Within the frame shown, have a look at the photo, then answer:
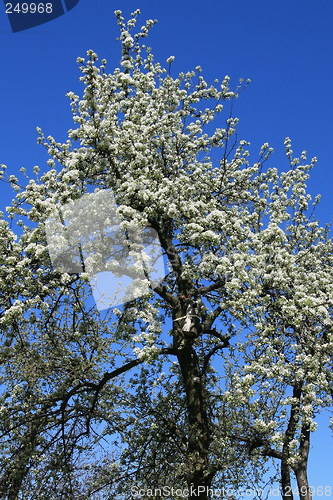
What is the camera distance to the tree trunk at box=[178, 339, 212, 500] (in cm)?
1083

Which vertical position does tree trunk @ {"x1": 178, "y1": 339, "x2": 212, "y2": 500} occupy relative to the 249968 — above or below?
below

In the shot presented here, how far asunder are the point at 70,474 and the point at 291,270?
7631 mm

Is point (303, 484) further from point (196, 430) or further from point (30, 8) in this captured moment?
point (30, 8)

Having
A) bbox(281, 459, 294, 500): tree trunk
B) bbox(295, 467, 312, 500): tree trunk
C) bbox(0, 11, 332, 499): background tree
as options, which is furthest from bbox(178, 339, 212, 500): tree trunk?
bbox(295, 467, 312, 500): tree trunk

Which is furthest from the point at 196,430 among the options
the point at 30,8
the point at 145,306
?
the point at 30,8

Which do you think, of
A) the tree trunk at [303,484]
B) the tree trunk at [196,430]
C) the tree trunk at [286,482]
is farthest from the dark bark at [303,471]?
the tree trunk at [196,430]

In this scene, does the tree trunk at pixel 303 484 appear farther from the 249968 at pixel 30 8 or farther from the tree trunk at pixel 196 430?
the 249968 at pixel 30 8

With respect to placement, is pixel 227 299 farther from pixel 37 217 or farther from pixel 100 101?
pixel 100 101

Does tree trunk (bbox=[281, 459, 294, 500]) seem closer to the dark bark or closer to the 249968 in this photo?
the dark bark

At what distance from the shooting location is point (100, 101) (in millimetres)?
13258

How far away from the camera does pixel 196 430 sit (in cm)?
1129

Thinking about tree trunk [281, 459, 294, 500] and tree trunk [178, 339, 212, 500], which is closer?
tree trunk [178, 339, 212, 500]

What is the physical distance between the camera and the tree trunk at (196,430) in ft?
35.5

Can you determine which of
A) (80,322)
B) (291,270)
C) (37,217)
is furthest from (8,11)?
(291,270)
